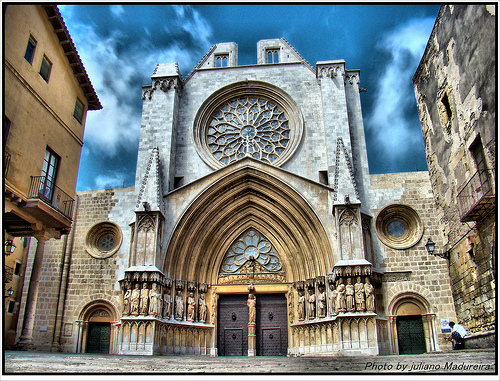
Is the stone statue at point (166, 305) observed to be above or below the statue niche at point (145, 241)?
below

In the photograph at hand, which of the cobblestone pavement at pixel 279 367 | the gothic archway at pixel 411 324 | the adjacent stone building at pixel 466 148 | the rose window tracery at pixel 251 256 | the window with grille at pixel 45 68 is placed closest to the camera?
the cobblestone pavement at pixel 279 367

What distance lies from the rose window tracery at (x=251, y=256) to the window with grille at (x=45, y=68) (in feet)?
27.9

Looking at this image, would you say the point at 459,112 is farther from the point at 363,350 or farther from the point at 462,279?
the point at 363,350

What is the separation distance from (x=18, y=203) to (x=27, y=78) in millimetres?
3401

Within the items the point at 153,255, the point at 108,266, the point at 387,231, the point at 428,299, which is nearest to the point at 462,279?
the point at 428,299

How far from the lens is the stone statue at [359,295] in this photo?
12547 mm

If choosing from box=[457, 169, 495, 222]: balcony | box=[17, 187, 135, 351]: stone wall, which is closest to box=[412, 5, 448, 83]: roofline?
box=[457, 169, 495, 222]: balcony

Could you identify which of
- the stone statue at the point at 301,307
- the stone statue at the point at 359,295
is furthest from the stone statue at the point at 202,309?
the stone statue at the point at 359,295

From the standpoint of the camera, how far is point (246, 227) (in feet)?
53.0

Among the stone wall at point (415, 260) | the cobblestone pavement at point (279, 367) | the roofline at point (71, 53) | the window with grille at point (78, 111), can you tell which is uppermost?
the roofline at point (71, 53)

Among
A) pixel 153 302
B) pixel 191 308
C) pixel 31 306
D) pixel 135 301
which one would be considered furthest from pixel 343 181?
pixel 31 306

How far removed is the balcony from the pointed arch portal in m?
4.42

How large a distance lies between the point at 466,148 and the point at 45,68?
12315 mm

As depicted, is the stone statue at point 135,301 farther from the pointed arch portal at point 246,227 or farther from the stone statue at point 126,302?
the pointed arch portal at point 246,227
